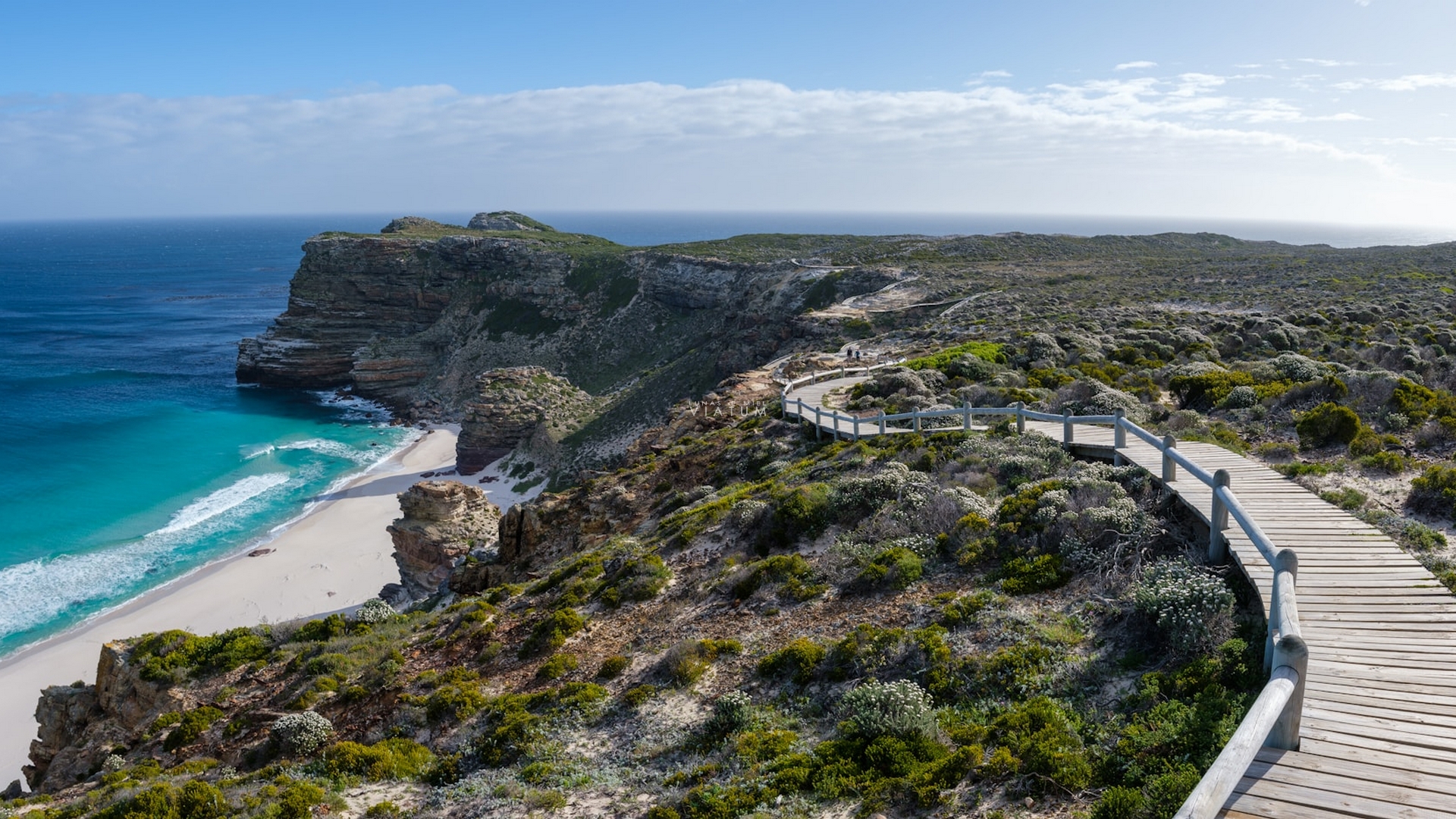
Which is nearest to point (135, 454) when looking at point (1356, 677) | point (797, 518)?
point (797, 518)

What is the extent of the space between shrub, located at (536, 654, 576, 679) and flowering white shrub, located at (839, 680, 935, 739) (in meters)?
Answer: 4.53

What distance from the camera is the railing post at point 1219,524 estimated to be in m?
8.48

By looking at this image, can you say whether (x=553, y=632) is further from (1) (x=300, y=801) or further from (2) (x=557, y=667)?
(1) (x=300, y=801)

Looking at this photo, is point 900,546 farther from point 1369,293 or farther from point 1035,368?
point 1369,293

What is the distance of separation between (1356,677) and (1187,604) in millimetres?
1760

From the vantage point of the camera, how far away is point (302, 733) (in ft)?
36.0

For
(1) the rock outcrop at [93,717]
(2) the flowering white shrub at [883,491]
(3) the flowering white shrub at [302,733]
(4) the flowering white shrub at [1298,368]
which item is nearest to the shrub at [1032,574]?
(2) the flowering white shrub at [883,491]

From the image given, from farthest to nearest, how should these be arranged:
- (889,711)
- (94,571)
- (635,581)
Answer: (94,571) < (635,581) < (889,711)

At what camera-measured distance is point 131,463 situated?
45.3 meters

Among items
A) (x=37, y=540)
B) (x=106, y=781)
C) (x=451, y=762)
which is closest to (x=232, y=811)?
(x=451, y=762)

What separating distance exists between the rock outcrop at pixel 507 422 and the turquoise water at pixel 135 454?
7.12m

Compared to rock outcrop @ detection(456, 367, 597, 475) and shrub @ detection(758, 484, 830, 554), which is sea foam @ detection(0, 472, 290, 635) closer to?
rock outcrop @ detection(456, 367, 597, 475)

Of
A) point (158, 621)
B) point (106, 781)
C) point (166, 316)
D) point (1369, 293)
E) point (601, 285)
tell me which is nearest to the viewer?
point (106, 781)

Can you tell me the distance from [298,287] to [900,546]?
71048 millimetres
